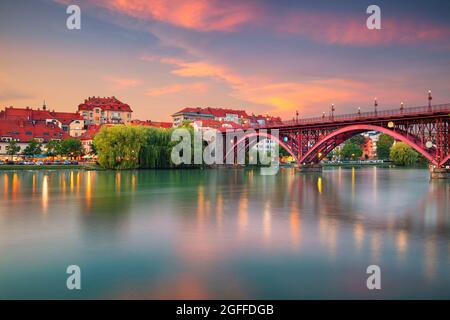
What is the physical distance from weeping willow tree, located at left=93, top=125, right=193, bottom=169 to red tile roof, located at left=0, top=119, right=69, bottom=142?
49112 millimetres

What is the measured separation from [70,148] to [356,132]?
73545 mm

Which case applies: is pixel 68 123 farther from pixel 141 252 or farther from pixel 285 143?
pixel 141 252

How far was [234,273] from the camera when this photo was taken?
36.0ft

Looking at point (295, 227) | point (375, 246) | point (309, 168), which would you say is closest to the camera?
point (375, 246)

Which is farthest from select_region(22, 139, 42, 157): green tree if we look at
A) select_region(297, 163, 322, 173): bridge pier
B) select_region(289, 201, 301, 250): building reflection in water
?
select_region(289, 201, 301, 250): building reflection in water

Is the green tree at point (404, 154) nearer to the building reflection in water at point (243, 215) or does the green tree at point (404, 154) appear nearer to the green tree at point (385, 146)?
the green tree at point (385, 146)

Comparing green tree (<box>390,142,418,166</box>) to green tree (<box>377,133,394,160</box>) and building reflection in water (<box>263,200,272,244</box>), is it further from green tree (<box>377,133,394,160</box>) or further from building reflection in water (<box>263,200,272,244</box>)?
building reflection in water (<box>263,200,272,244</box>)

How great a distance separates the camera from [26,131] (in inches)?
4382

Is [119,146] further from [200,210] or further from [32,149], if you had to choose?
[200,210]

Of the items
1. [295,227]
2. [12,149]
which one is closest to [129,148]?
[12,149]

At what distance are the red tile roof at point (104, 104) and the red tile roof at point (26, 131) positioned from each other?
30.9 metres
